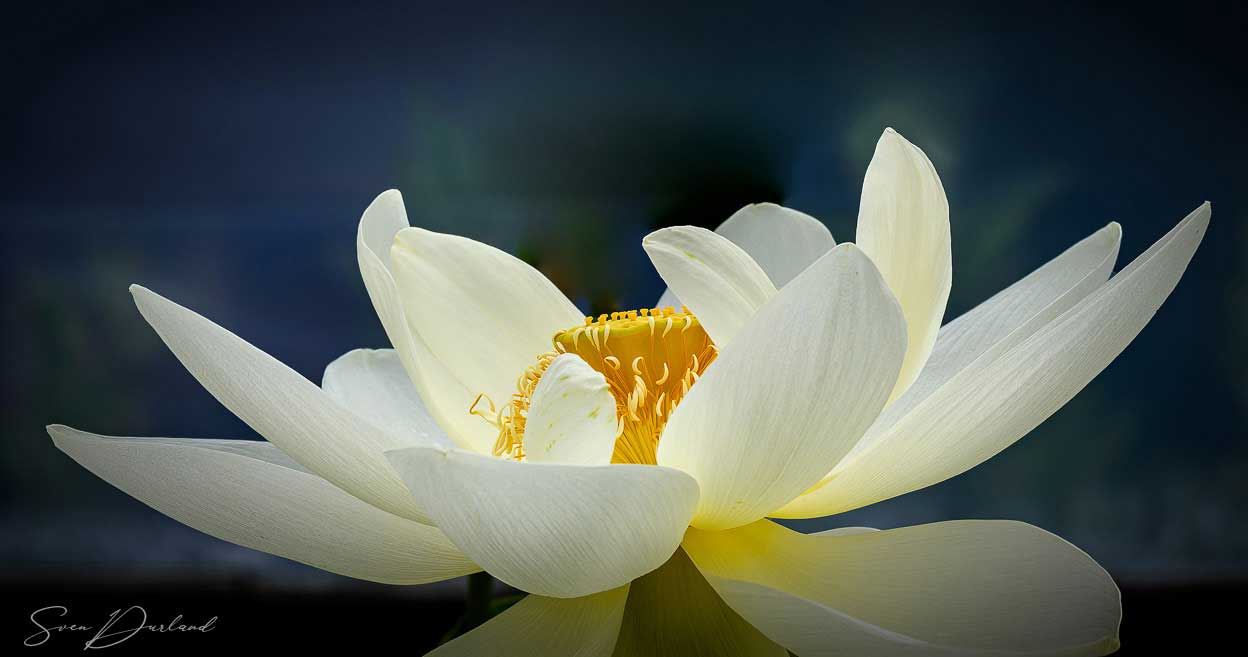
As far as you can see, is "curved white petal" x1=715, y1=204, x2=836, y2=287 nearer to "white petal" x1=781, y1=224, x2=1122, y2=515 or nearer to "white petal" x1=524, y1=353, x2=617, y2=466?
"white petal" x1=781, y1=224, x2=1122, y2=515

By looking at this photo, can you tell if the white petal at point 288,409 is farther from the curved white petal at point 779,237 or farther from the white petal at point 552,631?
the curved white petal at point 779,237

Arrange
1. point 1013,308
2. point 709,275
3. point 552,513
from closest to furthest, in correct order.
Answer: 1. point 552,513
2. point 709,275
3. point 1013,308

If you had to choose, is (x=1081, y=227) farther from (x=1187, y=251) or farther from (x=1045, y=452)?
(x=1187, y=251)

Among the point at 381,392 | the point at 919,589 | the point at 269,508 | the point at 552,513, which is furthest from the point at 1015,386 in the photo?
the point at 381,392

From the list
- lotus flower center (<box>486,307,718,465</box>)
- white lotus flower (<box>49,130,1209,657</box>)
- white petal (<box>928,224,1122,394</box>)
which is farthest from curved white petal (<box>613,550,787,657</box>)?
white petal (<box>928,224,1122,394</box>)

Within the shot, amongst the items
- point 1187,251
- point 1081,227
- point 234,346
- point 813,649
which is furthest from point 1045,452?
point 234,346
